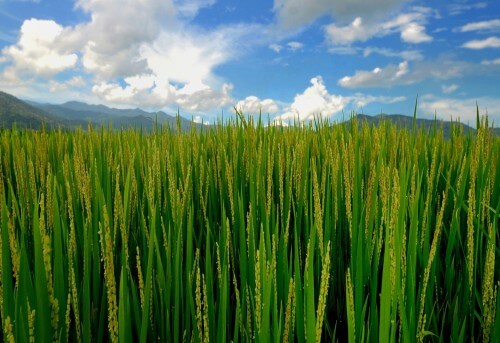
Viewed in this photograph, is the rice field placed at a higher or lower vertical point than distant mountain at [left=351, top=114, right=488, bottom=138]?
lower

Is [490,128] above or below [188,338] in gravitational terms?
above

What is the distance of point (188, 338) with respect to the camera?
741mm

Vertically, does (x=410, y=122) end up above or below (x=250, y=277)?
above

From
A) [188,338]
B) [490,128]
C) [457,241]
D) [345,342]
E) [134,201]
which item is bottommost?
[345,342]

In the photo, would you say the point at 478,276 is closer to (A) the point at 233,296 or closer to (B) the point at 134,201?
(A) the point at 233,296

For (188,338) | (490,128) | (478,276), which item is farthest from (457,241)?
(188,338)

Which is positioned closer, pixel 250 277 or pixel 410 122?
pixel 250 277

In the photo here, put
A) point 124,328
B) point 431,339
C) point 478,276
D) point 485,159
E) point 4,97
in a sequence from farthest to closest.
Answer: point 4,97 → point 485,159 → point 478,276 → point 431,339 → point 124,328

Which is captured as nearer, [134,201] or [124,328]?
[124,328]

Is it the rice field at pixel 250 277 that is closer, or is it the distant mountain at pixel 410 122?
the rice field at pixel 250 277

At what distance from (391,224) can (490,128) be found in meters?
1.34

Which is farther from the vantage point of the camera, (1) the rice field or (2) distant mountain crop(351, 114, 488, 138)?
(2) distant mountain crop(351, 114, 488, 138)

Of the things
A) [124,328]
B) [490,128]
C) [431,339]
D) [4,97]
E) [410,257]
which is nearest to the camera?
[124,328]

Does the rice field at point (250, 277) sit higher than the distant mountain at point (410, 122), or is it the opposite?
the distant mountain at point (410, 122)
